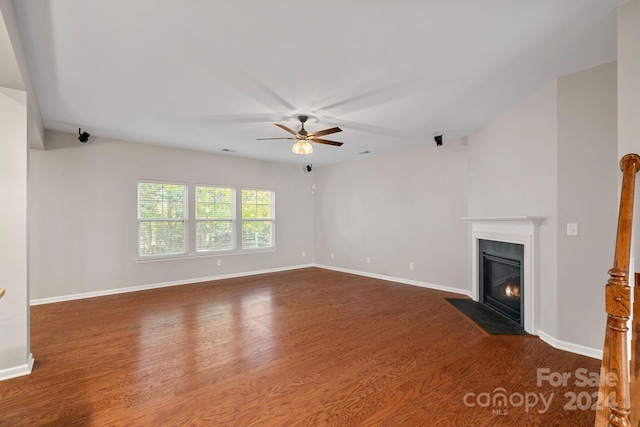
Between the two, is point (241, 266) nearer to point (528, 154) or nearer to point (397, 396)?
point (397, 396)

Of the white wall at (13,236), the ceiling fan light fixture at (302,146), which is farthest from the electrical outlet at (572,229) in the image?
the white wall at (13,236)

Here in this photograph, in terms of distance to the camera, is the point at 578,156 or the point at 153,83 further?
the point at 153,83

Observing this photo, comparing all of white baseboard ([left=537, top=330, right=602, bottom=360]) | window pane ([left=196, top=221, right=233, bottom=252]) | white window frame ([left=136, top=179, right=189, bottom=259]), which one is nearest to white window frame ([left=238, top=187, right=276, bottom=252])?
window pane ([left=196, top=221, right=233, bottom=252])

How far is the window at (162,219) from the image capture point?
18.5ft

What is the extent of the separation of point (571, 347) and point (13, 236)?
5.28 m

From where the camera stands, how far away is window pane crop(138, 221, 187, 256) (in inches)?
221

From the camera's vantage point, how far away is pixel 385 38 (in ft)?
7.66

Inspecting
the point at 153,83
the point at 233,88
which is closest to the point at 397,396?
the point at 233,88

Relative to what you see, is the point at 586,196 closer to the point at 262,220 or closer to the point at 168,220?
the point at 262,220

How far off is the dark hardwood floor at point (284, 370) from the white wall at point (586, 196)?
446 mm

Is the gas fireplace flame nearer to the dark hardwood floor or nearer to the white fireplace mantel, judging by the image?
the white fireplace mantel

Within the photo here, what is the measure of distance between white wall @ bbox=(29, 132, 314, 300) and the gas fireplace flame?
17.2ft

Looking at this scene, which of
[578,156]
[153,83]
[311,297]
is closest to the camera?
[578,156]

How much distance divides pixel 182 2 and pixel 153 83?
4.70 feet
